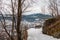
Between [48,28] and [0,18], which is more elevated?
[0,18]

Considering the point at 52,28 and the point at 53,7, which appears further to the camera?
the point at 53,7

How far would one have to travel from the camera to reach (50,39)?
35.8ft

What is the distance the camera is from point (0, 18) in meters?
7.72

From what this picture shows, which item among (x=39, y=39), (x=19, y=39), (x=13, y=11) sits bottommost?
(x=39, y=39)

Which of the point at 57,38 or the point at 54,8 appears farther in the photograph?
the point at 54,8

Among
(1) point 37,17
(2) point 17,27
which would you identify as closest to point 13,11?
(2) point 17,27

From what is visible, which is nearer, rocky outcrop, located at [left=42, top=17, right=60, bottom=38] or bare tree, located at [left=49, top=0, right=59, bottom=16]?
rocky outcrop, located at [left=42, top=17, right=60, bottom=38]

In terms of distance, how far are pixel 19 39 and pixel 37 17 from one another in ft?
32.5

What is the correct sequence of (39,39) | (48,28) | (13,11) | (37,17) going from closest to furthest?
(13,11)
(39,39)
(48,28)
(37,17)

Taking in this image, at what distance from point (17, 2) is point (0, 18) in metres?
1.08

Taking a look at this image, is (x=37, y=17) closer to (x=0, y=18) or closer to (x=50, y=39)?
(x=50, y=39)

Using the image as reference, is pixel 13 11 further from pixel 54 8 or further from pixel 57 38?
pixel 54 8

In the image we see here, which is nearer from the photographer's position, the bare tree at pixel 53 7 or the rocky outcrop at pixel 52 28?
the rocky outcrop at pixel 52 28

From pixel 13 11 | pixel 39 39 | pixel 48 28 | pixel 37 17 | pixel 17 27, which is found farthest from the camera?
pixel 37 17
